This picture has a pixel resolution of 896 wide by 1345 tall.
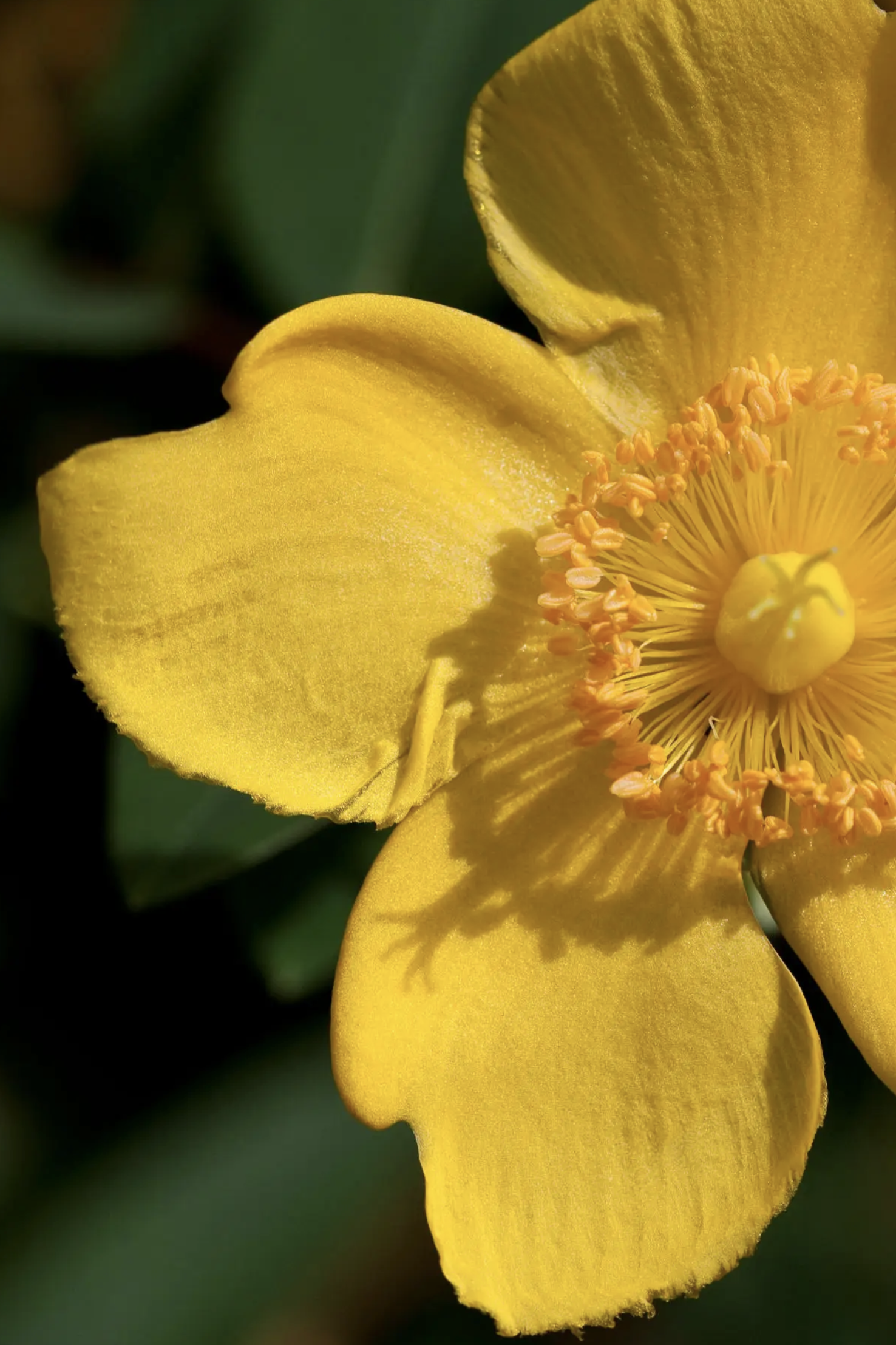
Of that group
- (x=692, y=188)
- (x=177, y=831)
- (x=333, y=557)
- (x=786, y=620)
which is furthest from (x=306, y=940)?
(x=692, y=188)

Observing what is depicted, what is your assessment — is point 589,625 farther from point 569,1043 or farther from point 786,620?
point 569,1043

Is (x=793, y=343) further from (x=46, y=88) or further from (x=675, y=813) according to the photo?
(x=46, y=88)

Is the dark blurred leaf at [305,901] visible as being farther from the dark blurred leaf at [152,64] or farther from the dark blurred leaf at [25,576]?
the dark blurred leaf at [152,64]

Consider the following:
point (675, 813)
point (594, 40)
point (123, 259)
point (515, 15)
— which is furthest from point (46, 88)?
point (675, 813)

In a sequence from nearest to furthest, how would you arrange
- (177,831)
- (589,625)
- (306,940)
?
(589,625), (177,831), (306,940)

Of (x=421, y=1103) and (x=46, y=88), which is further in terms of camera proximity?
(x=46, y=88)
